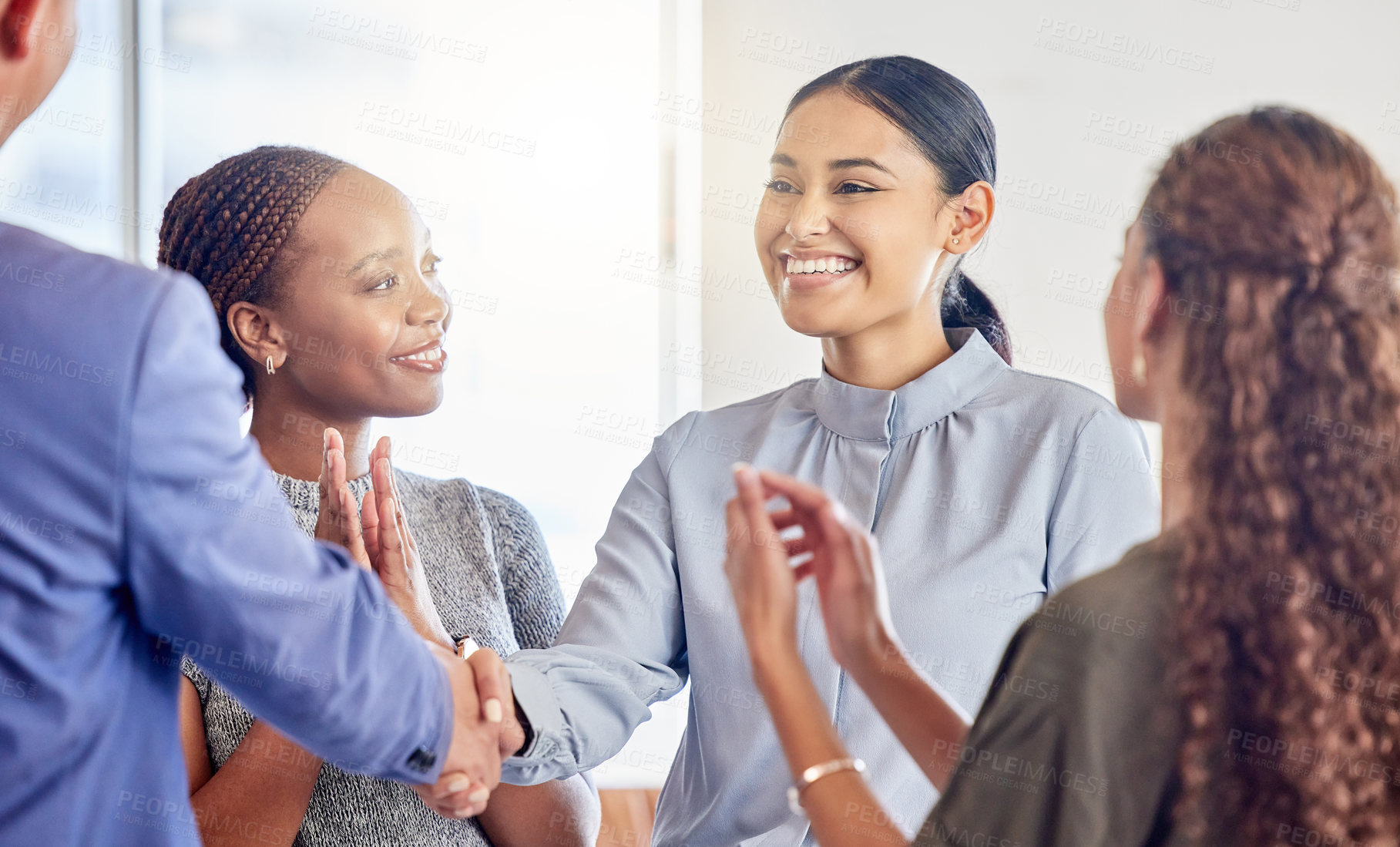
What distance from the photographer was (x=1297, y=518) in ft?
2.45

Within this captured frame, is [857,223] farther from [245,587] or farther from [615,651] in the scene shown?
[245,587]

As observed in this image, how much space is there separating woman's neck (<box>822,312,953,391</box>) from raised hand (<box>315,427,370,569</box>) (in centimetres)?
61

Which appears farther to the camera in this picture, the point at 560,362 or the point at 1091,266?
the point at 560,362

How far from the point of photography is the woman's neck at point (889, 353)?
144cm

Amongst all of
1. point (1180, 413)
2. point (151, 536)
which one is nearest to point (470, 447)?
point (151, 536)

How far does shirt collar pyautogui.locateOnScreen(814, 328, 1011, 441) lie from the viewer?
1.38m

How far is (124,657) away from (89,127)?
1.98 metres

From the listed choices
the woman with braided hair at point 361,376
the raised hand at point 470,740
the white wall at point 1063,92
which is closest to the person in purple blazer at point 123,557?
the raised hand at point 470,740

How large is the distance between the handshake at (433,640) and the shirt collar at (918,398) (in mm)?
518

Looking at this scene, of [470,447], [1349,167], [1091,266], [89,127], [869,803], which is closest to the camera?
[1349,167]

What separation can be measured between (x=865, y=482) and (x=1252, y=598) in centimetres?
64

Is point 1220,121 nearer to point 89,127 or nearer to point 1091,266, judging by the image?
point 1091,266

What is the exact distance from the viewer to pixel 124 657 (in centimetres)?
85

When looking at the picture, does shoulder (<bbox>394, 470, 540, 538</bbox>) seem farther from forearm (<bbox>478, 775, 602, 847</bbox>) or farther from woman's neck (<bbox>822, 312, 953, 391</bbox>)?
woman's neck (<bbox>822, 312, 953, 391</bbox>)
